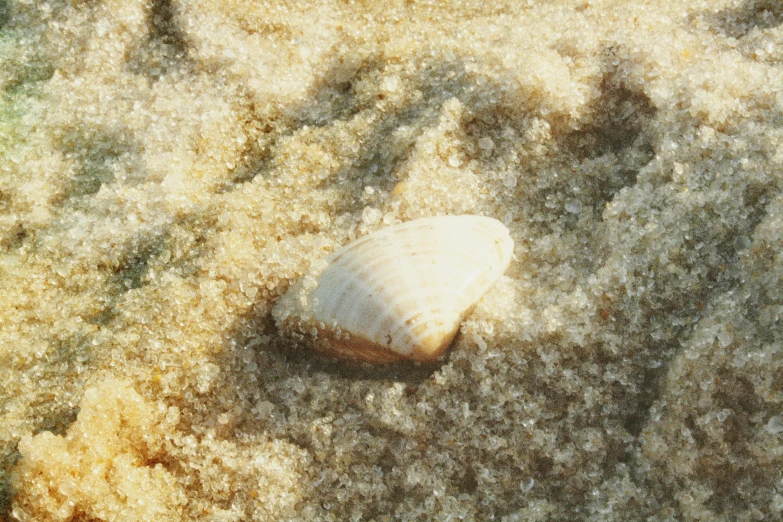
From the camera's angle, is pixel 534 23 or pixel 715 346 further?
pixel 534 23

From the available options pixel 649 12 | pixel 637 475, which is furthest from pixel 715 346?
pixel 649 12

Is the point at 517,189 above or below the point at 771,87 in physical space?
below

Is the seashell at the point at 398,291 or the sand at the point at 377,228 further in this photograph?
the seashell at the point at 398,291

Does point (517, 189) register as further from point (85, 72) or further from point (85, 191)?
point (85, 72)

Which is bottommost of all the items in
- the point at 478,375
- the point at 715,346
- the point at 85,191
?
the point at 478,375
